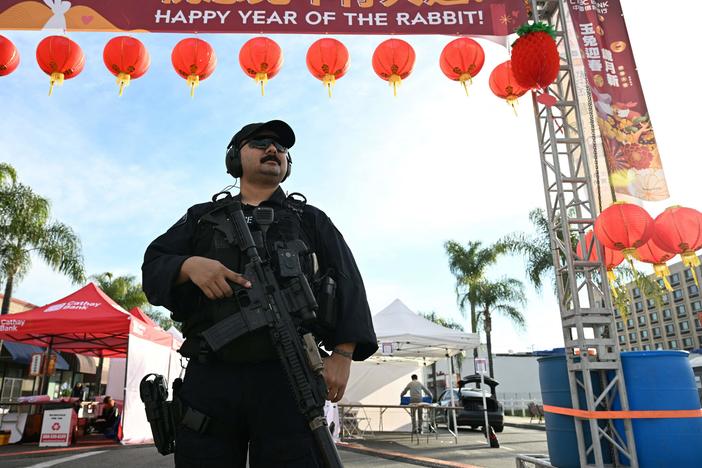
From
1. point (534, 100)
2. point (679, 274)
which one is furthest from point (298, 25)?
point (679, 274)

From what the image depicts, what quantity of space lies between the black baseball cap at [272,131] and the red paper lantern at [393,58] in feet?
14.3

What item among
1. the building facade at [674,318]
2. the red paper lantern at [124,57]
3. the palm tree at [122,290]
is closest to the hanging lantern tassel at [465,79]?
the red paper lantern at [124,57]

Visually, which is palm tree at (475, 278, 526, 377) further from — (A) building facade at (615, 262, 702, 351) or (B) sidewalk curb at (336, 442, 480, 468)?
(A) building facade at (615, 262, 702, 351)

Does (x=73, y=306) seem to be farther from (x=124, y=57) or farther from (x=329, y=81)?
(x=329, y=81)

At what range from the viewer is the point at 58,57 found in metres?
5.82

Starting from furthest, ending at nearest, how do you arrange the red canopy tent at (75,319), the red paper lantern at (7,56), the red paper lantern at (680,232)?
the red canopy tent at (75,319) → the red paper lantern at (7,56) → the red paper lantern at (680,232)

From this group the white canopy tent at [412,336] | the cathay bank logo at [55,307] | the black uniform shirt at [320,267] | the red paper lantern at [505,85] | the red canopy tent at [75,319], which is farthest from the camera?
the white canopy tent at [412,336]

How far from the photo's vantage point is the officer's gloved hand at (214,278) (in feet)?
5.76

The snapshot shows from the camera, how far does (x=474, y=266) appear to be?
26.9 m

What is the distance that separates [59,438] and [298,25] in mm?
9590

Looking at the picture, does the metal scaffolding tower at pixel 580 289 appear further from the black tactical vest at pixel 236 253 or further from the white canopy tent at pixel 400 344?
the white canopy tent at pixel 400 344

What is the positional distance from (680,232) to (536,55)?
2.57 metres

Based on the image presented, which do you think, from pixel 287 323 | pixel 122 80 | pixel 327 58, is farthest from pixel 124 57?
pixel 287 323

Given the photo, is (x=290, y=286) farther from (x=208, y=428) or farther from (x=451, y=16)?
(x=451, y=16)
